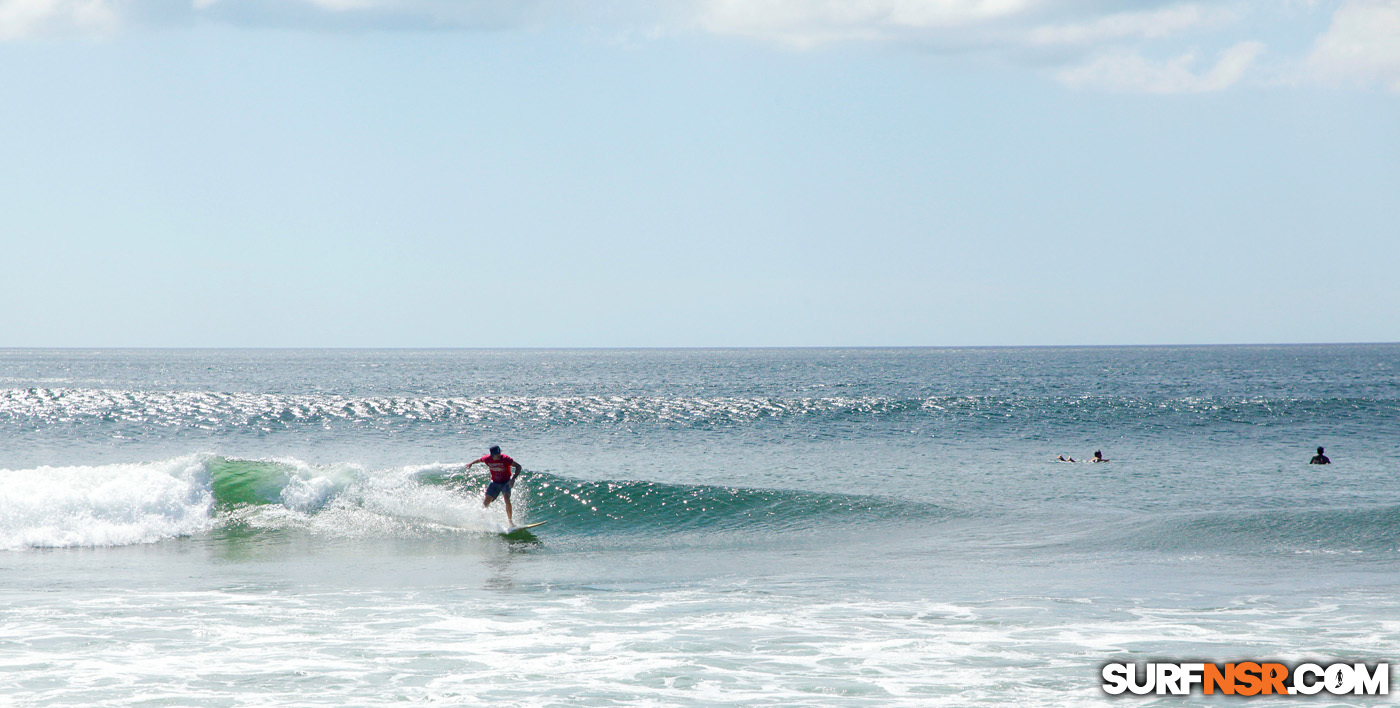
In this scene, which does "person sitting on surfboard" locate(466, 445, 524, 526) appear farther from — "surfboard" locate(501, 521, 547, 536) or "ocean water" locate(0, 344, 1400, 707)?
"ocean water" locate(0, 344, 1400, 707)

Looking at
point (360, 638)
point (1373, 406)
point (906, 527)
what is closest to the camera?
point (360, 638)

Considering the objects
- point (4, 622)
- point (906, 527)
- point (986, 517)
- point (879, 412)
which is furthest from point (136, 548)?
point (879, 412)

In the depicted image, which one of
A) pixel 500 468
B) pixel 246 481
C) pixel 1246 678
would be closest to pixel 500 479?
pixel 500 468

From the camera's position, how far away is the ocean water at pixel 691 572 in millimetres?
9969

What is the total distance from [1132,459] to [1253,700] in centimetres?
2820

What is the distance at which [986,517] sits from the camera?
22.3 m

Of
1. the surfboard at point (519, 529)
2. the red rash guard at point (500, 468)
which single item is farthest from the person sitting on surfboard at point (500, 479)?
the surfboard at point (519, 529)

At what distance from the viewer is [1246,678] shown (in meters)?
9.80

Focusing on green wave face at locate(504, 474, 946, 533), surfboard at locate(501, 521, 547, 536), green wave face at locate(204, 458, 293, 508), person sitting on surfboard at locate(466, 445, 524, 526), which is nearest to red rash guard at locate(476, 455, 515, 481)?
person sitting on surfboard at locate(466, 445, 524, 526)

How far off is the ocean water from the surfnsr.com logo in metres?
0.23

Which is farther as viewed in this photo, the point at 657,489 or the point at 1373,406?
the point at 1373,406

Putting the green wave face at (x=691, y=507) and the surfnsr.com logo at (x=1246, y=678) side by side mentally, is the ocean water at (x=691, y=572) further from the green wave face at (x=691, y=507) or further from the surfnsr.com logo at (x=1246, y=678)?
the surfnsr.com logo at (x=1246, y=678)

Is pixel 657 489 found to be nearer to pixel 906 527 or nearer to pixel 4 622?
pixel 906 527

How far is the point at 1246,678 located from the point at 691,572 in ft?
27.6
